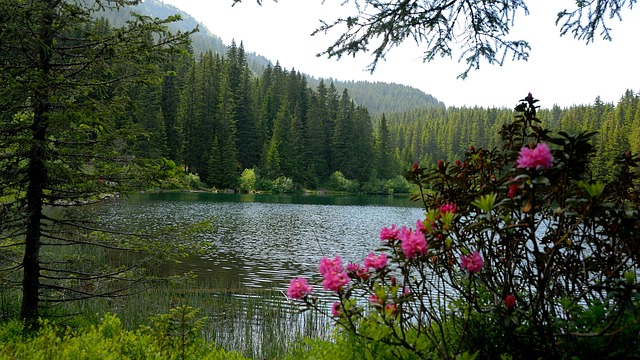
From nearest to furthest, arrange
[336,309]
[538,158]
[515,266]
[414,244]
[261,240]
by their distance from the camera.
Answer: [538,158] < [414,244] < [336,309] < [515,266] < [261,240]

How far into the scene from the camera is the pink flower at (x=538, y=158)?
5.54ft

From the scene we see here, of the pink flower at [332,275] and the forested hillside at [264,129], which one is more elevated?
the forested hillside at [264,129]

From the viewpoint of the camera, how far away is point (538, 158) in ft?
5.58

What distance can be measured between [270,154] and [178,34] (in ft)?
184

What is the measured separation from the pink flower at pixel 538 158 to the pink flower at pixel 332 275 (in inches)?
42.3

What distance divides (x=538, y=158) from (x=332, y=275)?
1.15 m

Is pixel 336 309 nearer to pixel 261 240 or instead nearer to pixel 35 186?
pixel 35 186

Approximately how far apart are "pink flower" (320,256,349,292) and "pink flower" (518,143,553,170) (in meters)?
1.08

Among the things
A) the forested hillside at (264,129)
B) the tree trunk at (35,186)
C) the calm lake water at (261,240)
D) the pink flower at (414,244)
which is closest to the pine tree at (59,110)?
the tree trunk at (35,186)

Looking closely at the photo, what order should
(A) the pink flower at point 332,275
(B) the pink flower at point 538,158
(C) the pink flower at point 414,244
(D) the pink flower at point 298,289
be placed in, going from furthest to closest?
(D) the pink flower at point 298,289, (A) the pink flower at point 332,275, (C) the pink flower at point 414,244, (B) the pink flower at point 538,158

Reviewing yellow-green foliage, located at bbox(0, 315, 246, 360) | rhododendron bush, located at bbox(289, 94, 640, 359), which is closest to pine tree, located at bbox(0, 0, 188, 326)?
yellow-green foliage, located at bbox(0, 315, 246, 360)

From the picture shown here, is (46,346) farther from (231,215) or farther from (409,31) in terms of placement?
(231,215)

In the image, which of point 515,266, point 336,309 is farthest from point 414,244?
point 515,266

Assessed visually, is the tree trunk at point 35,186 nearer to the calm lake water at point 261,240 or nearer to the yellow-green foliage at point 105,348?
the yellow-green foliage at point 105,348
